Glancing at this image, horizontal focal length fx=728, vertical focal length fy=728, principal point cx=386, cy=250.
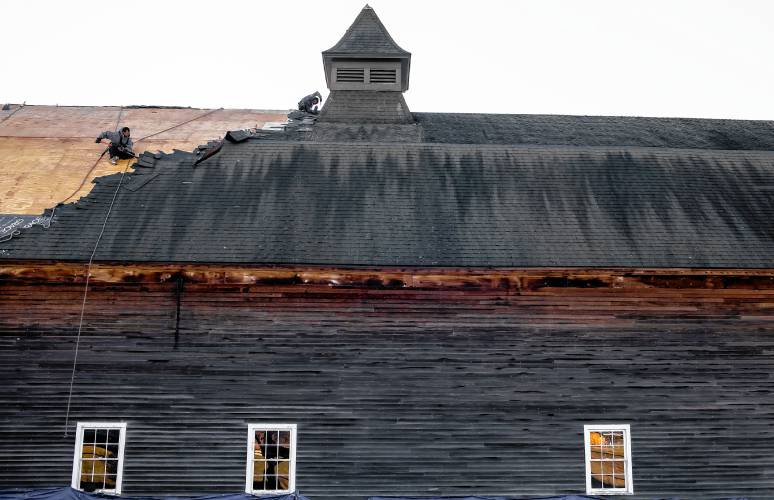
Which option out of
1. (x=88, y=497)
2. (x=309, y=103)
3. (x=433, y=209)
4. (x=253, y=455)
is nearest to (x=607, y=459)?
(x=433, y=209)

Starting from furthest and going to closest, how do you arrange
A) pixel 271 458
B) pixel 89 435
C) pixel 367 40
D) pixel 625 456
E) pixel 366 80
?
pixel 367 40 < pixel 366 80 < pixel 625 456 < pixel 89 435 < pixel 271 458

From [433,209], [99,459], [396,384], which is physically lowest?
[99,459]

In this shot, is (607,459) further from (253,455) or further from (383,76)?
(383,76)

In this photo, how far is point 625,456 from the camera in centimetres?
1523

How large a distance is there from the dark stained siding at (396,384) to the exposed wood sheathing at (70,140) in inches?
149

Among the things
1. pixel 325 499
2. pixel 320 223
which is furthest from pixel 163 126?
pixel 325 499

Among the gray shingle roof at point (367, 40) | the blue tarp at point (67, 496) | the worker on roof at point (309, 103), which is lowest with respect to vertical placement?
the blue tarp at point (67, 496)

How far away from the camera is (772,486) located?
1528cm

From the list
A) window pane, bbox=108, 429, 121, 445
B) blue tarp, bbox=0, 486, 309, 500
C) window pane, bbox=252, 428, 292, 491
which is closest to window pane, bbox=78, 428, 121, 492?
window pane, bbox=108, 429, 121, 445

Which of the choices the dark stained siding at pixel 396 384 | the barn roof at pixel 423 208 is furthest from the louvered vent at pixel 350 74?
the dark stained siding at pixel 396 384

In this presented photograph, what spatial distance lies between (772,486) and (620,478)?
3.22 metres

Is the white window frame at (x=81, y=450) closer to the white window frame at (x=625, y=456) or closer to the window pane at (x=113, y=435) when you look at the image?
the window pane at (x=113, y=435)

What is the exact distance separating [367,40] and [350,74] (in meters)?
1.68

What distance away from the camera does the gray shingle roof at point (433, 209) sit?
15555 millimetres
